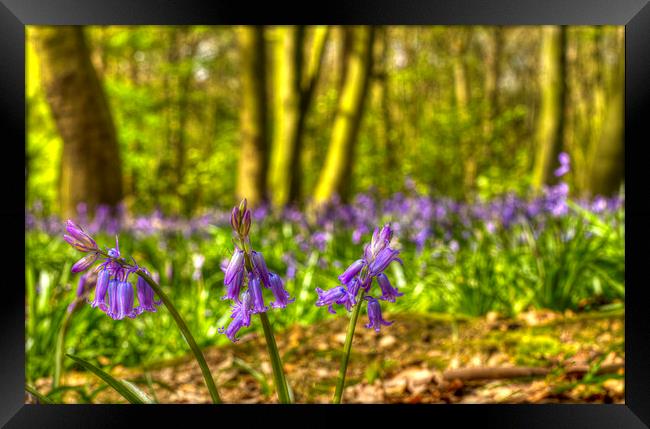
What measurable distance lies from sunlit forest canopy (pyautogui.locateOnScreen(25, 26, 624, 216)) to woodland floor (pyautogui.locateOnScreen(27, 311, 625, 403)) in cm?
372

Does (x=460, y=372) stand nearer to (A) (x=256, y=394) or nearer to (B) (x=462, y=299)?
(A) (x=256, y=394)

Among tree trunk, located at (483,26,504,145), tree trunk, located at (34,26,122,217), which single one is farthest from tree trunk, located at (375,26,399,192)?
tree trunk, located at (34,26,122,217)

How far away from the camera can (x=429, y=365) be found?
9.99 feet

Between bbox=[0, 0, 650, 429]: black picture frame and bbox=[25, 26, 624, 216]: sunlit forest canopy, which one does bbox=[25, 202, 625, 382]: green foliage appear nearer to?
bbox=[0, 0, 650, 429]: black picture frame

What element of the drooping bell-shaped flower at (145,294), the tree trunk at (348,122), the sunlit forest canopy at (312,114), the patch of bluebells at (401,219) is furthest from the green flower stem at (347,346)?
the tree trunk at (348,122)

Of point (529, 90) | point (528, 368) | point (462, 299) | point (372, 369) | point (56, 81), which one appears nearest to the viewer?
point (528, 368)

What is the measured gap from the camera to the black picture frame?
150 centimetres

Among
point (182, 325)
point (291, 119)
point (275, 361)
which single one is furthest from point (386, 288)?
point (291, 119)

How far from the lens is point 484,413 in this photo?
150 cm

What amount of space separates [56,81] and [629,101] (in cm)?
614

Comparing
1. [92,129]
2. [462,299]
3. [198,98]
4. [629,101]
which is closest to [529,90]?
[198,98]

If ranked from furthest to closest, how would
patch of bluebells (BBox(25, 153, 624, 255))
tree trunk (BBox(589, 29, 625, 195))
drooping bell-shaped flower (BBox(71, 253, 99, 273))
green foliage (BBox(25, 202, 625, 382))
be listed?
tree trunk (BBox(589, 29, 625, 195)) → patch of bluebells (BBox(25, 153, 624, 255)) → green foliage (BBox(25, 202, 625, 382)) → drooping bell-shaped flower (BBox(71, 253, 99, 273))

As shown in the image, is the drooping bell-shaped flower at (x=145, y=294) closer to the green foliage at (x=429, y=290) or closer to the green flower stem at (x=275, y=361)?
the green flower stem at (x=275, y=361)
